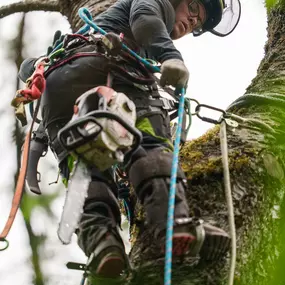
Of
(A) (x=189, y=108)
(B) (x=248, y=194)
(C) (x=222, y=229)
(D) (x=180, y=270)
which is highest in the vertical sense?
(A) (x=189, y=108)

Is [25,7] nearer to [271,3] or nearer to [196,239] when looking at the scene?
[196,239]

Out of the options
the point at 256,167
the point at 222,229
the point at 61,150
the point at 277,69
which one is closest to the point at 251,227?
the point at 222,229

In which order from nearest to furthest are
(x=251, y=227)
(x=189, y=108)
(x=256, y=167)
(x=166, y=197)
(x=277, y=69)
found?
1. (x=166, y=197)
2. (x=251, y=227)
3. (x=256, y=167)
4. (x=189, y=108)
5. (x=277, y=69)

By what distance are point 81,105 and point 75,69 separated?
0.37 metres

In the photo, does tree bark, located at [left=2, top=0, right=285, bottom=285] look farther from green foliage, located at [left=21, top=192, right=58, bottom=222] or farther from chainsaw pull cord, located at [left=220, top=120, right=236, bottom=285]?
green foliage, located at [left=21, top=192, right=58, bottom=222]

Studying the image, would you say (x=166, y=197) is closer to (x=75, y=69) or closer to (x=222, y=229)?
(x=222, y=229)

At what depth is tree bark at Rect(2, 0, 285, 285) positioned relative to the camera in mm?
1662

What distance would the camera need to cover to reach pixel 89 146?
5.13 feet

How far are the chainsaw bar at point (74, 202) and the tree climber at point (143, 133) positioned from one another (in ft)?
0.72

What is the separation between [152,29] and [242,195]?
2.35ft

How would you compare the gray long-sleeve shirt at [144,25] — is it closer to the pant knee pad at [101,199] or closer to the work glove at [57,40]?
the work glove at [57,40]

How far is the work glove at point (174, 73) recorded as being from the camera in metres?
1.87

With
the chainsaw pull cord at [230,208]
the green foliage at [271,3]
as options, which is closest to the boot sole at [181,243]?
the chainsaw pull cord at [230,208]

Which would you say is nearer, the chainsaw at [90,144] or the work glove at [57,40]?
the chainsaw at [90,144]
